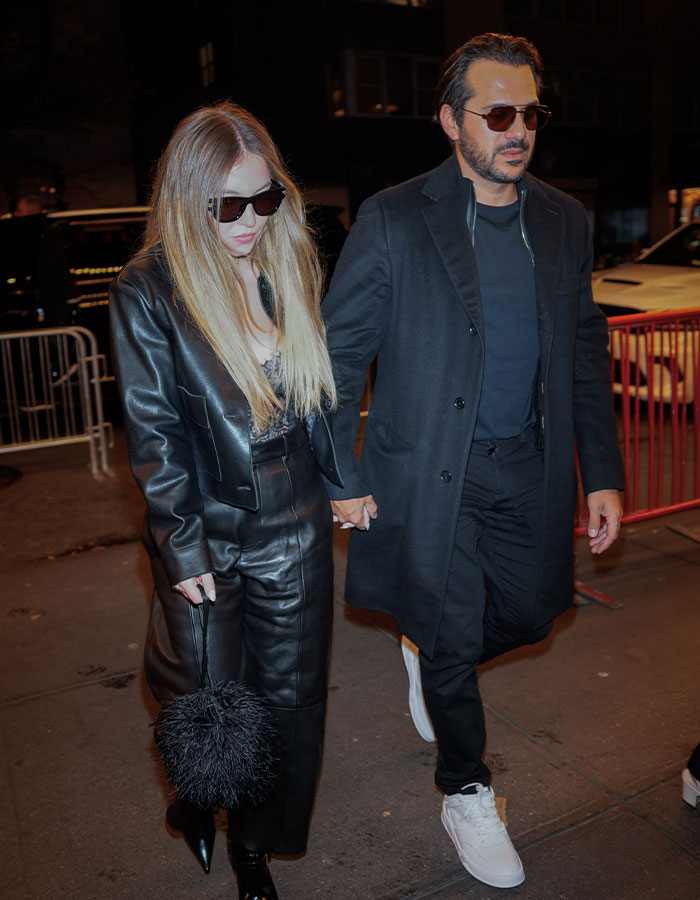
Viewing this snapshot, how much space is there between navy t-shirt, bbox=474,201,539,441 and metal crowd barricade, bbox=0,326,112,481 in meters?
5.39

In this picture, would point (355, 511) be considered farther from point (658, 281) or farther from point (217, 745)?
point (658, 281)

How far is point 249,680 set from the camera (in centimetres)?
265

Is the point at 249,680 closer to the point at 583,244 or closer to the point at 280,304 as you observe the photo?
the point at 280,304

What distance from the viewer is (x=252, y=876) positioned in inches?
104

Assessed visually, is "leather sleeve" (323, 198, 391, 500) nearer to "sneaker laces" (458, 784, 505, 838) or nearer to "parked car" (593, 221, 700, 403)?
"sneaker laces" (458, 784, 505, 838)

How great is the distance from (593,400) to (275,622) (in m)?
1.33

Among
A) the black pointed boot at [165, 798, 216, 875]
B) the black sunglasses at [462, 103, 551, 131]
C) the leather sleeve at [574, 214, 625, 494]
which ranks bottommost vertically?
the black pointed boot at [165, 798, 216, 875]

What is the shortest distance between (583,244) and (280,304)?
3.61 ft

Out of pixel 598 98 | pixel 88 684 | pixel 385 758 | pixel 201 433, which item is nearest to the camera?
pixel 201 433

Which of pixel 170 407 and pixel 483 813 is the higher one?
pixel 170 407

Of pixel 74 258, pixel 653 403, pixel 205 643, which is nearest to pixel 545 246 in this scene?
pixel 205 643

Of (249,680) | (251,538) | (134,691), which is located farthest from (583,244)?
(134,691)

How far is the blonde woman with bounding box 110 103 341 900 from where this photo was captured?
2363mm

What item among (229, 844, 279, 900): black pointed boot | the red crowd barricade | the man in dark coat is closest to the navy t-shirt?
the man in dark coat
